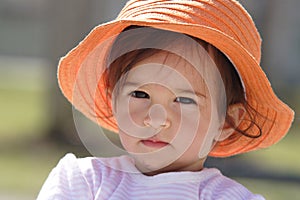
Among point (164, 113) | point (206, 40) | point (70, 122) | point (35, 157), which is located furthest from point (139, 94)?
point (70, 122)

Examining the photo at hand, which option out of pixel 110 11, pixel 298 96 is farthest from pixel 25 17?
pixel 110 11

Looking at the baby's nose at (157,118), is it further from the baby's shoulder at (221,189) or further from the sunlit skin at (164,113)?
the baby's shoulder at (221,189)

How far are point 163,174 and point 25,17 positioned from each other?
616 inches

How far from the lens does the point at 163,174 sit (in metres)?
1.98

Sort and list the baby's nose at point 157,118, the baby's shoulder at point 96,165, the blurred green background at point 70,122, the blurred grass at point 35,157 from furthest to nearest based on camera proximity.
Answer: the blurred green background at point 70,122 → the blurred grass at point 35,157 → the baby's shoulder at point 96,165 → the baby's nose at point 157,118

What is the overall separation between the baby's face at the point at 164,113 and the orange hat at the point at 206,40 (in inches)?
4.2

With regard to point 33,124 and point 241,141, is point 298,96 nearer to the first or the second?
point 33,124

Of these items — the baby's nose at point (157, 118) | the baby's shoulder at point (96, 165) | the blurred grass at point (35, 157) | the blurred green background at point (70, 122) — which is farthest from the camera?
the blurred green background at point (70, 122)

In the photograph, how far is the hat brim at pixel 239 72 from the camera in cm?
191

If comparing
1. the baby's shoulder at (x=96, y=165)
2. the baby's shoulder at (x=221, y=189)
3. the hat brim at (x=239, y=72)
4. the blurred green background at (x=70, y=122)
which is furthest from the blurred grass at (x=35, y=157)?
the baby's shoulder at (x=221, y=189)

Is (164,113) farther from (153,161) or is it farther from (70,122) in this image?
(70,122)

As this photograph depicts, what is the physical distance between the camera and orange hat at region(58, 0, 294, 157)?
1921mm

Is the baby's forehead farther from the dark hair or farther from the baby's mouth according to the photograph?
the baby's mouth

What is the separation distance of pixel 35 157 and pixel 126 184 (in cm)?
419
